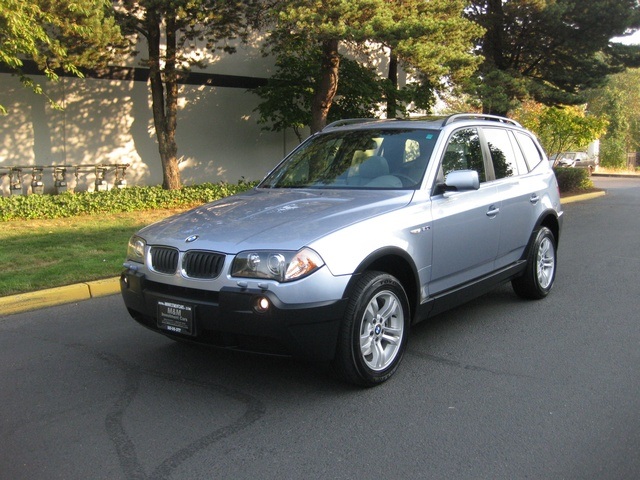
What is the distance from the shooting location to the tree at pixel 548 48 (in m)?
18.6

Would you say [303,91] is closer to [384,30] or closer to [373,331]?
[384,30]

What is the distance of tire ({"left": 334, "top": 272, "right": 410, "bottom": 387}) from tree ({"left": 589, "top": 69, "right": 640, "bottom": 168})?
144 ft

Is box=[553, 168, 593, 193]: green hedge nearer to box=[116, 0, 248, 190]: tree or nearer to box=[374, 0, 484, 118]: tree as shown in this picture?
box=[374, 0, 484, 118]: tree

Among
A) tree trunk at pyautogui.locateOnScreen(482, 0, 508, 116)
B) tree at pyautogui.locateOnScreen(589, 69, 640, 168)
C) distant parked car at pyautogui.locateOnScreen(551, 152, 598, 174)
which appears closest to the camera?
tree trunk at pyautogui.locateOnScreen(482, 0, 508, 116)

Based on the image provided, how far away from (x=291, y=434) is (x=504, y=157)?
12.2 ft

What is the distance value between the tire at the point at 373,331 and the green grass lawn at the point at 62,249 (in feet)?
14.1

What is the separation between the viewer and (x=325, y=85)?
15695mm

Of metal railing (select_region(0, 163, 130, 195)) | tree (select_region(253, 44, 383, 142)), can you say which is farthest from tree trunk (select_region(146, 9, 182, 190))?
tree (select_region(253, 44, 383, 142))

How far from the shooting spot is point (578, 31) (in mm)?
19469

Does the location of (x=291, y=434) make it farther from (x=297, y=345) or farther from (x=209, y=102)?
(x=209, y=102)

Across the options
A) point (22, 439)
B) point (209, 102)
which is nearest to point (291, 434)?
point (22, 439)

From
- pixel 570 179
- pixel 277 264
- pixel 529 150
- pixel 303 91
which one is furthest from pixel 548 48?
pixel 277 264

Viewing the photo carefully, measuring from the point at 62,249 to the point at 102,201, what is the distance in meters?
3.89

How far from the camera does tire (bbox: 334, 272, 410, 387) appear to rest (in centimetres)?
408
